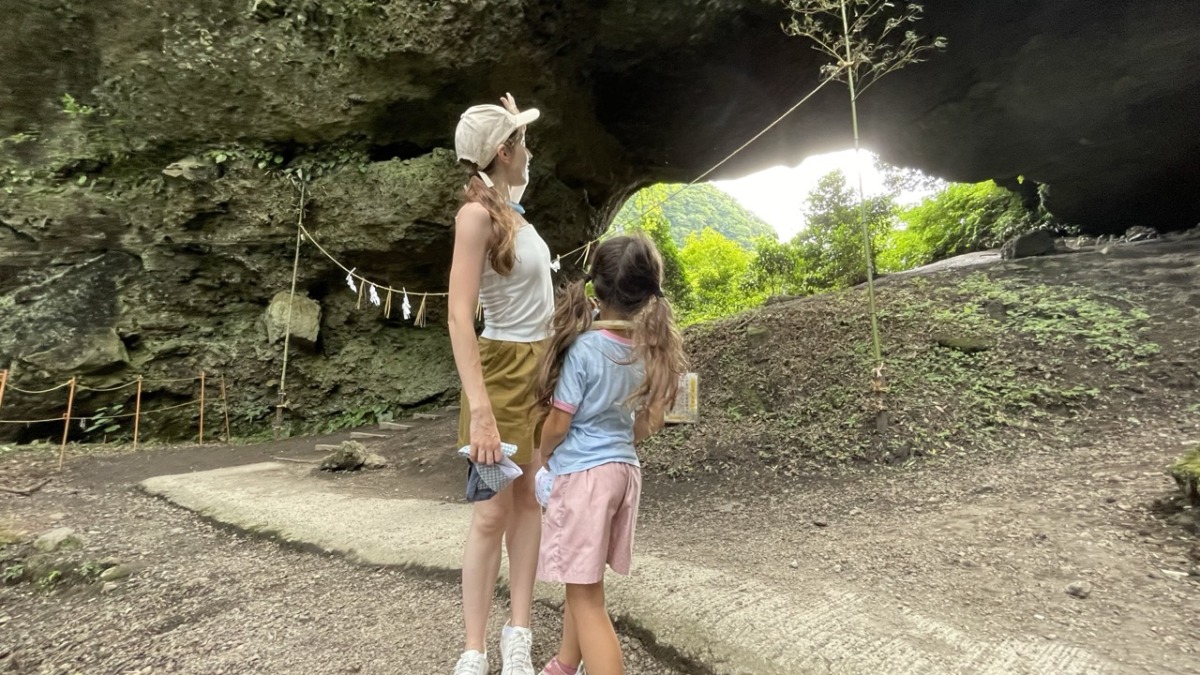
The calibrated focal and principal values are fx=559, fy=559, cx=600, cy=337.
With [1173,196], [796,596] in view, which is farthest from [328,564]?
[1173,196]

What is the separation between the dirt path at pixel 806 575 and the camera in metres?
1.81

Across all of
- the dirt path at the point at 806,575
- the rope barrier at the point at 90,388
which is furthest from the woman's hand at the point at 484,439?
the rope barrier at the point at 90,388

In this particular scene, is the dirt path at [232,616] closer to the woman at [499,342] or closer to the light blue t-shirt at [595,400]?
the woman at [499,342]

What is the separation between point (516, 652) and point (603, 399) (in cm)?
78

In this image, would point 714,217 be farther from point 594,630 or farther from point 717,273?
point 594,630

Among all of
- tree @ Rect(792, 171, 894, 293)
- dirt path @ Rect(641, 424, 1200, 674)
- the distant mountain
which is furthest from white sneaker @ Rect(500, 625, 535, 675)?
the distant mountain

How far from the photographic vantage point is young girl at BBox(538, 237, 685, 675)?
1.46 meters

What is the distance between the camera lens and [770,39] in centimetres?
781

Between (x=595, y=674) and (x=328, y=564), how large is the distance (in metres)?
1.91

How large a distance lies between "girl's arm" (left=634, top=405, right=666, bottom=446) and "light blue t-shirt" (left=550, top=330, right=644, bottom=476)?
6 centimetres

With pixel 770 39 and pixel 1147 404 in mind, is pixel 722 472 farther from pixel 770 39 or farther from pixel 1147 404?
pixel 770 39

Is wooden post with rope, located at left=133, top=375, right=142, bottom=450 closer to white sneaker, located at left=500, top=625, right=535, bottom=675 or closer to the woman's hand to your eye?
white sneaker, located at left=500, top=625, right=535, bottom=675

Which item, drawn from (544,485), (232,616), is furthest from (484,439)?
(232,616)

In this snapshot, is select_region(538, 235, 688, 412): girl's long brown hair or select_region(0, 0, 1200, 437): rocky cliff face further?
select_region(0, 0, 1200, 437): rocky cliff face
